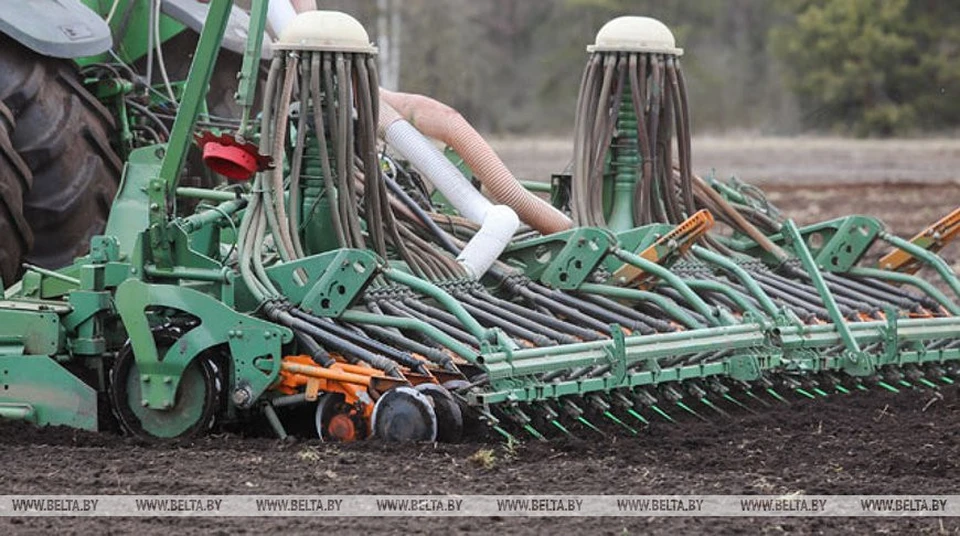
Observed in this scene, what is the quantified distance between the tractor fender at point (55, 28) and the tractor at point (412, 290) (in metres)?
0.50

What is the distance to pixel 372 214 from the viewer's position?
7297mm

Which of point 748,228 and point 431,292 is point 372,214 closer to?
point 431,292

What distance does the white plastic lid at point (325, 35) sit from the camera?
23.5 ft

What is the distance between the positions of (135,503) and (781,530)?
68.6 inches

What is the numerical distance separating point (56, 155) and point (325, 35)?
3.98 feet

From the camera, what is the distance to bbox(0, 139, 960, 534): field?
5148 mm

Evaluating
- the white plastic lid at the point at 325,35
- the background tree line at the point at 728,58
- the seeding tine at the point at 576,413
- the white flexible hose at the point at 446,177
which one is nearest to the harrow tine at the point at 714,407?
the seeding tine at the point at 576,413

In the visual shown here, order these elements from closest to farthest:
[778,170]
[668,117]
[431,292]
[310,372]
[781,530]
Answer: [781,530], [310,372], [431,292], [668,117], [778,170]

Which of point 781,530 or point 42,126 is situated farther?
point 42,126

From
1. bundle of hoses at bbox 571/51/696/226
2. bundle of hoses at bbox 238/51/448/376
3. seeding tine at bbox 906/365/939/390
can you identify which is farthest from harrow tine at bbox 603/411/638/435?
bundle of hoses at bbox 571/51/696/226

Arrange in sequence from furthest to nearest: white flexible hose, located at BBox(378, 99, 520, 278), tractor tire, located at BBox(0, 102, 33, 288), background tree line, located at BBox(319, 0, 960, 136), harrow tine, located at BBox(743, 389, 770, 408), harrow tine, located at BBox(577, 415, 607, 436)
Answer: background tree line, located at BBox(319, 0, 960, 136)
white flexible hose, located at BBox(378, 99, 520, 278)
harrow tine, located at BBox(743, 389, 770, 408)
tractor tire, located at BBox(0, 102, 33, 288)
harrow tine, located at BBox(577, 415, 607, 436)

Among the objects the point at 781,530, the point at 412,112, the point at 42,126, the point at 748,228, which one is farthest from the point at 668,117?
the point at 781,530

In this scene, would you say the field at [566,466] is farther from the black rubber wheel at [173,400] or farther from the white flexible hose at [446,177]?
the white flexible hose at [446,177]

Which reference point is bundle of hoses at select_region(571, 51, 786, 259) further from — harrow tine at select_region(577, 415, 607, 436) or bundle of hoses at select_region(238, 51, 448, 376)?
harrow tine at select_region(577, 415, 607, 436)
